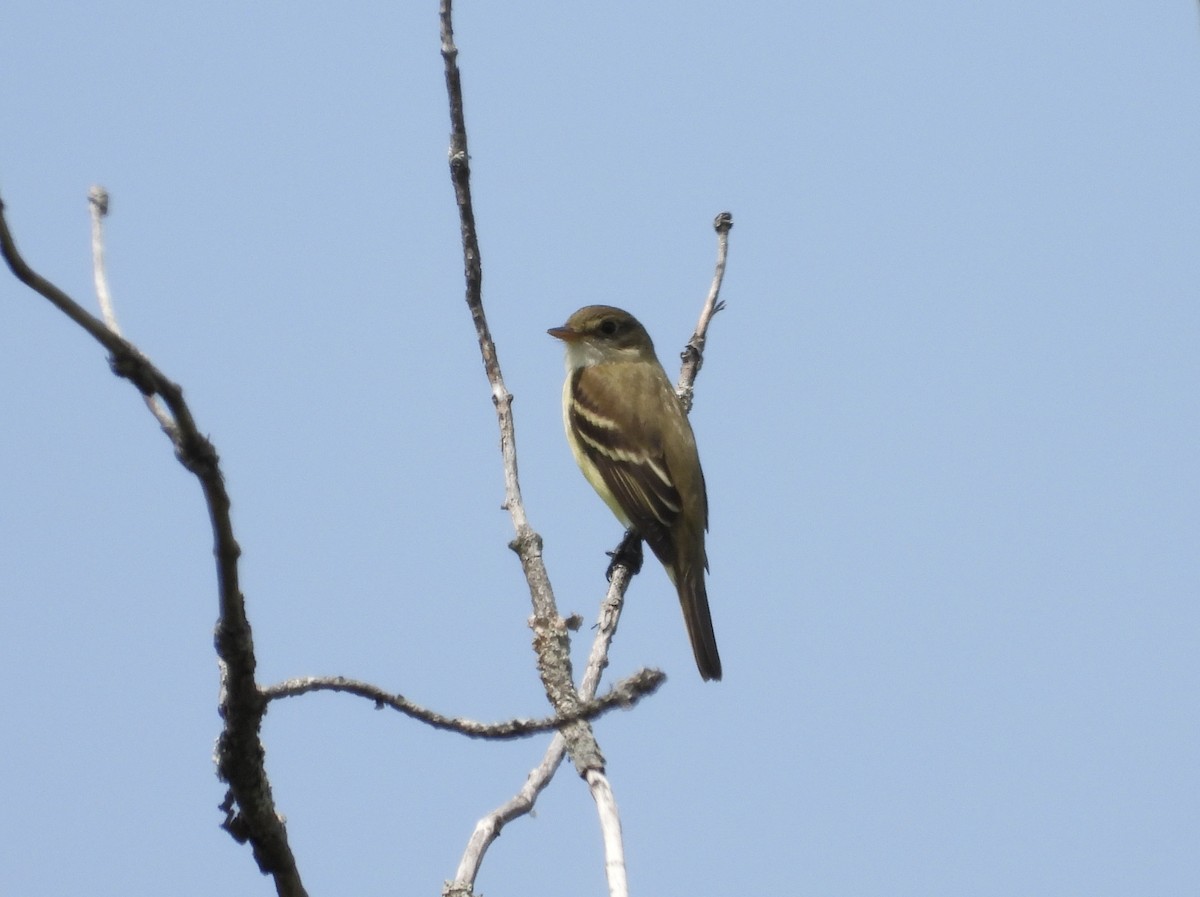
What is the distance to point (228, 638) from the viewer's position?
3.05 m

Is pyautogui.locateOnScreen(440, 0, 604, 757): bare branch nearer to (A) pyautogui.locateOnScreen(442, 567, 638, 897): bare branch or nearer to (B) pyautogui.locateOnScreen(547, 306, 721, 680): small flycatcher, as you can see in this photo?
(A) pyautogui.locateOnScreen(442, 567, 638, 897): bare branch

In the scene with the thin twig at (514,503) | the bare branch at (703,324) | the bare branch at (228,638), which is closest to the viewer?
the bare branch at (228,638)

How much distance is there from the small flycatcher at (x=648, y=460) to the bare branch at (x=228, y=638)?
4.87 m

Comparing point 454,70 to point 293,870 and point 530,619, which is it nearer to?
point 530,619

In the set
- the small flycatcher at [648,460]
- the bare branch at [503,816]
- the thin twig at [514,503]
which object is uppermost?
the small flycatcher at [648,460]

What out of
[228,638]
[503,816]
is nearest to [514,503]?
[503,816]

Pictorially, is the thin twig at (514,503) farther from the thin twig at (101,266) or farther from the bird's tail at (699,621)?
the bird's tail at (699,621)

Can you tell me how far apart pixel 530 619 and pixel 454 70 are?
1819 millimetres

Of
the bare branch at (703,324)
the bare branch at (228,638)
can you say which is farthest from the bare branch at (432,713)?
the bare branch at (703,324)

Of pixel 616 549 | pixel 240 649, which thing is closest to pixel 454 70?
pixel 240 649

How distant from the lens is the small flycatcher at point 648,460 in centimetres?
846

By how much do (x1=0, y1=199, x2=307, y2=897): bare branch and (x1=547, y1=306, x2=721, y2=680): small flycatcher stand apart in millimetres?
4875

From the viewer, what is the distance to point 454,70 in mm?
4445

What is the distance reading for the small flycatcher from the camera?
8.46m
